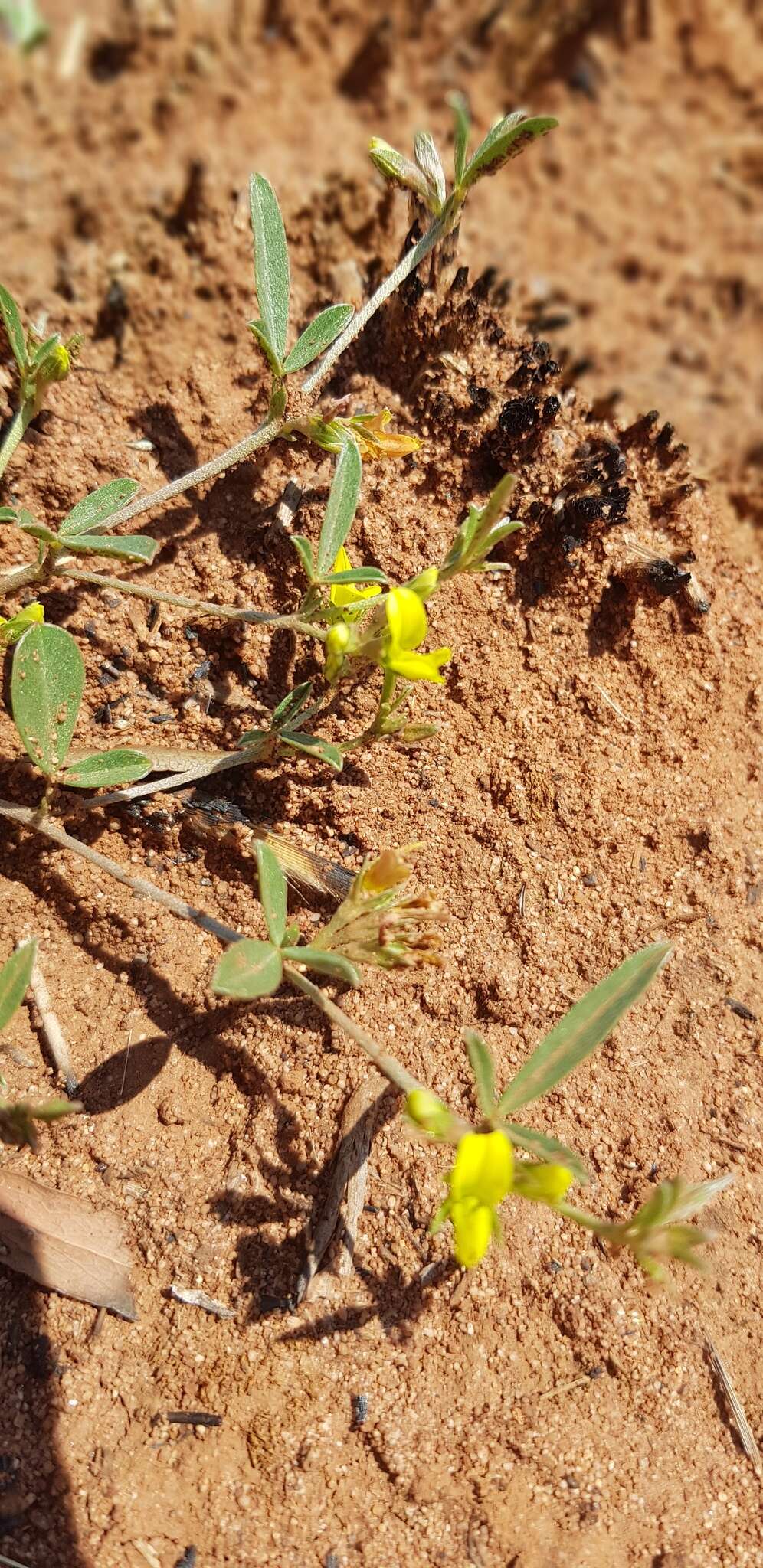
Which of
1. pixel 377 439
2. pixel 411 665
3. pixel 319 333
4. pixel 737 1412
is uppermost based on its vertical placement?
pixel 319 333

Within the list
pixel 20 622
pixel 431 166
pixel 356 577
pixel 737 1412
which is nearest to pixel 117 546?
pixel 20 622

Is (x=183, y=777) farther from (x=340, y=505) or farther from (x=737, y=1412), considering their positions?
(x=737, y=1412)

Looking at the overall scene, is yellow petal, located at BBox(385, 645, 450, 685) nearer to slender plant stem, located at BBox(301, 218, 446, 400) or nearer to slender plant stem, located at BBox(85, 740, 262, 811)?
slender plant stem, located at BBox(85, 740, 262, 811)

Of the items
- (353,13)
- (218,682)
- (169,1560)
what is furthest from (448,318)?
(169,1560)

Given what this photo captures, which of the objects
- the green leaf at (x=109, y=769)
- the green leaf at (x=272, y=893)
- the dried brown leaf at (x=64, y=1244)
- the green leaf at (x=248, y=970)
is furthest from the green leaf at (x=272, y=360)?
the dried brown leaf at (x=64, y=1244)

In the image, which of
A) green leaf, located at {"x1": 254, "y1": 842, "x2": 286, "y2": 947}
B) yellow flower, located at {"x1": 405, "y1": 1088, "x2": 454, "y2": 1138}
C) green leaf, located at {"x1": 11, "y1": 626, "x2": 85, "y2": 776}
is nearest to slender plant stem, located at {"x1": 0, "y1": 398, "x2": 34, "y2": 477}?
green leaf, located at {"x1": 11, "y1": 626, "x2": 85, "y2": 776}

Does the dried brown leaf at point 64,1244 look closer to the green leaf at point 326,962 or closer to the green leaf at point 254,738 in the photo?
the green leaf at point 326,962
